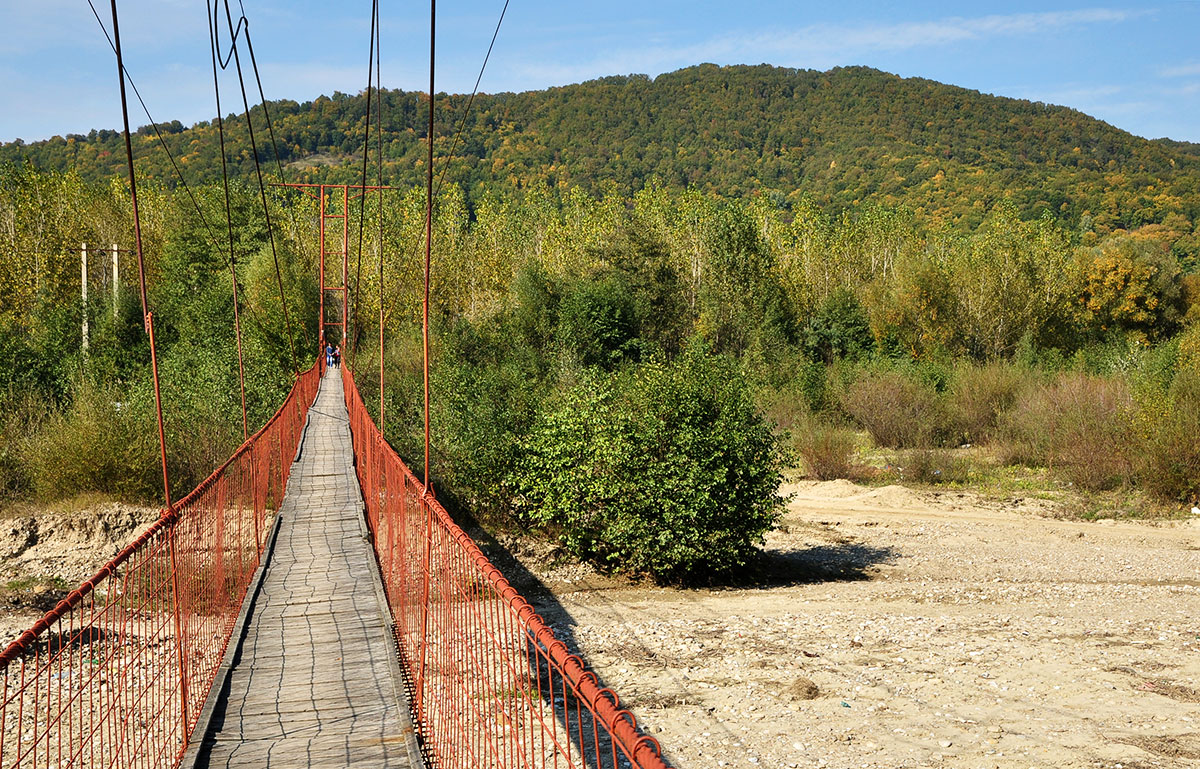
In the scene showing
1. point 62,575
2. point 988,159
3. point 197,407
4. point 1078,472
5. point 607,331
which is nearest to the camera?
point 62,575

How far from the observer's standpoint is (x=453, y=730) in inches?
Result: 217

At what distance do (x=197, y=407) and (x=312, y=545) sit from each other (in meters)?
11.1

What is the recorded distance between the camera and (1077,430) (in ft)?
78.2

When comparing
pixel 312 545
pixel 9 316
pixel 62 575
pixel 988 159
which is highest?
pixel 988 159

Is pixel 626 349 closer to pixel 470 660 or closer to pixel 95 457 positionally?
pixel 95 457

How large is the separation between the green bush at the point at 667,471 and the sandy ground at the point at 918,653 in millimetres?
785

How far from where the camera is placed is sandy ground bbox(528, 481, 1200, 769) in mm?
7719

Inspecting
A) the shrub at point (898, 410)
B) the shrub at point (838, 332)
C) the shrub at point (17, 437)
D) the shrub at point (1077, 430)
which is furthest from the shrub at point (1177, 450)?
the shrub at point (17, 437)

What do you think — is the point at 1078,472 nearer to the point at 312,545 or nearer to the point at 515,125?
the point at 312,545

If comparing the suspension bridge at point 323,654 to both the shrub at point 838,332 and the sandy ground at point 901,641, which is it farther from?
the shrub at point 838,332

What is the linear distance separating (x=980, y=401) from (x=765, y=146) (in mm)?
110868

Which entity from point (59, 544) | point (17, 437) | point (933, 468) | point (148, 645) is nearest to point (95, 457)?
point (59, 544)

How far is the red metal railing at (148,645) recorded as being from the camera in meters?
4.20

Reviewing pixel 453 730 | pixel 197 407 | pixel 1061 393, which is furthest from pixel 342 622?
pixel 1061 393
